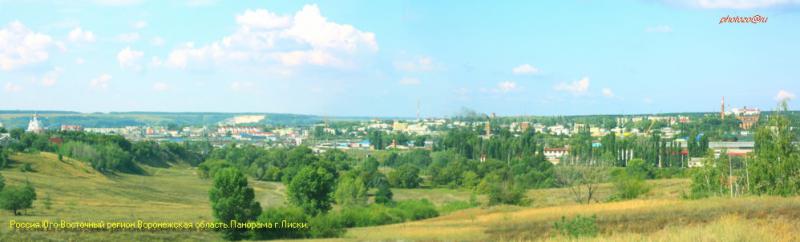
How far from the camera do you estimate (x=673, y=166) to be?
12988 centimetres

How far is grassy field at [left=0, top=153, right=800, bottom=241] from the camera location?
1931 centimetres

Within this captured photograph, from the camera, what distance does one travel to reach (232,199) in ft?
170

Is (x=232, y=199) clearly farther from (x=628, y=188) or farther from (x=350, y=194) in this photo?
(x=628, y=188)

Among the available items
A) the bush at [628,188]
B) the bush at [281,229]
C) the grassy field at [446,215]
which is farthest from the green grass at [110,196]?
the bush at [628,188]

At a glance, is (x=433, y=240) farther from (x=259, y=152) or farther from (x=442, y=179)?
(x=259, y=152)

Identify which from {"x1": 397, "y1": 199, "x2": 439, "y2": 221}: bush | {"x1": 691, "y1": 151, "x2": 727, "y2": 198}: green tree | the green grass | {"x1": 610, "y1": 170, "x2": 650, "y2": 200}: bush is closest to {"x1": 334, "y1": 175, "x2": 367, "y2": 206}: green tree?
the green grass

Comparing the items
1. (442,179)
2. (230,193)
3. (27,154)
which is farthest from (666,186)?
(27,154)

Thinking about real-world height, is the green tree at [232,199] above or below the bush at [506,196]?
above

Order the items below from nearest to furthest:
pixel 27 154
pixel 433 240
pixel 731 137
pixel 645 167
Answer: pixel 433 240 < pixel 27 154 < pixel 645 167 < pixel 731 137

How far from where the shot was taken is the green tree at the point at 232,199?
51031 mm

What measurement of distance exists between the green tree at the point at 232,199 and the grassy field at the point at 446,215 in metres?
2.65

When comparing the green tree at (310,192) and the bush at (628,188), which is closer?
the bush at (628,188)

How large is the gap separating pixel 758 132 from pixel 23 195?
173ft

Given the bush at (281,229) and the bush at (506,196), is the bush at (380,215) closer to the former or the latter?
the bush at (281,229)
